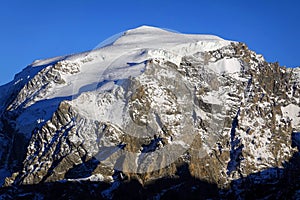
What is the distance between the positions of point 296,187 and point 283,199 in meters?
4.34

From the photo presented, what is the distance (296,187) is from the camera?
19825 centimetres

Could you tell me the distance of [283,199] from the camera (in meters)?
200
